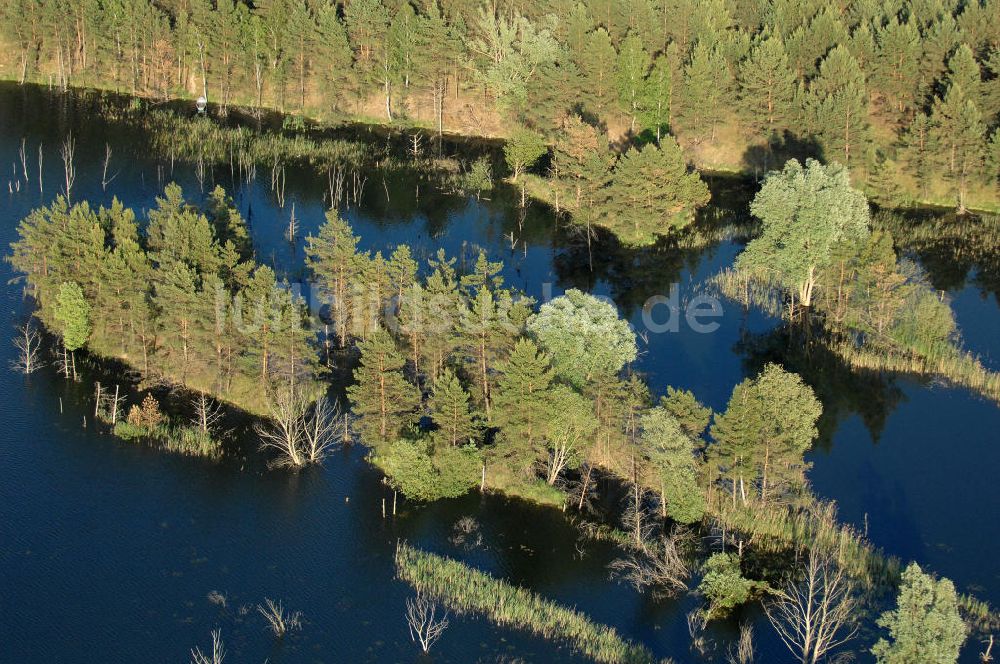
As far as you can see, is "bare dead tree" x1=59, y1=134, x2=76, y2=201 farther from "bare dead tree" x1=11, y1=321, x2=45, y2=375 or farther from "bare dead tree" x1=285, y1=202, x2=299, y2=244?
"bare dead tree" x1=11, y1=321, x2=45, y2=375

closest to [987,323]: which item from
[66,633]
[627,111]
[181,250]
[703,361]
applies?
[703,361]

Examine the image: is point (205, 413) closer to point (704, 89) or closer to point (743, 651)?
point (743, 651)

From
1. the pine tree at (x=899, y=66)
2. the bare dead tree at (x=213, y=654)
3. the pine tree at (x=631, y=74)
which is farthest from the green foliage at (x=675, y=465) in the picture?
the pine tree at (x=899, y=66)

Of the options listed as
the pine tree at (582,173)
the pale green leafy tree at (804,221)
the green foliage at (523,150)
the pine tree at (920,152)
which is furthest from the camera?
the green foliage at (523,150)

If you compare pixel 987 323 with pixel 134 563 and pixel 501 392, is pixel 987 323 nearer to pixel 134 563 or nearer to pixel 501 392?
pixel 501 392

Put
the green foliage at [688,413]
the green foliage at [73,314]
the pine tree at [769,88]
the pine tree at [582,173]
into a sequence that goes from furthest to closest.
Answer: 1. the pine tree at [769,88]
2. the pine tree at [582,173]
3. the green foliage at [73,314]
4. the green foliage at [688,413]

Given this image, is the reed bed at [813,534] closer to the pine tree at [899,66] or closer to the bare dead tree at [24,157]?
the pine tree at [899,66]
